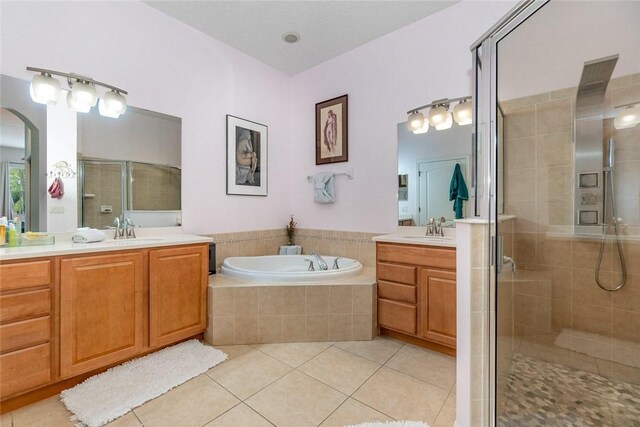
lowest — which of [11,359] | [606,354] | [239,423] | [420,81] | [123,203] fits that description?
[239,423]

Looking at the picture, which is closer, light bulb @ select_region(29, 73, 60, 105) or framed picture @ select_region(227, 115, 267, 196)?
light bulb @ select_region(29, 73, 60, 105)

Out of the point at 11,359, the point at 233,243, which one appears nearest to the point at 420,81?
the point at 233,243

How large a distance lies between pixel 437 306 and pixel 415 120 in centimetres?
161

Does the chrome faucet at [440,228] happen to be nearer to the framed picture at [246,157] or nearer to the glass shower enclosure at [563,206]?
the glass shower enclosure at [563,206]

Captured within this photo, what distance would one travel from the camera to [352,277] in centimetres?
249

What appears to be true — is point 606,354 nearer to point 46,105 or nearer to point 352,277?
point 352,277

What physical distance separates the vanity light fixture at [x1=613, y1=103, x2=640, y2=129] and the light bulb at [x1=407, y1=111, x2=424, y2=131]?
1242 mm

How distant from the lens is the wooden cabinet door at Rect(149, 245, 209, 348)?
1954mm

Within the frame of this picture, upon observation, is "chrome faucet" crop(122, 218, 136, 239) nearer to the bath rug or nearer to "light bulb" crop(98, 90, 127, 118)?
"light bulb" crop(98, 90, 127, 118)

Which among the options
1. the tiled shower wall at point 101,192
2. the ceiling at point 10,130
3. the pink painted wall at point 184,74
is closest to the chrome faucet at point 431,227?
the pink painted wall at point 184,74

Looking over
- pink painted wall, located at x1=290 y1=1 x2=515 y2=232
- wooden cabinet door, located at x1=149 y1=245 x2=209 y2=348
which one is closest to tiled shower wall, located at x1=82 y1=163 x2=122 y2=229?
wooden cabinet door, located at x1=149 y1=245 x2=209 y2=348

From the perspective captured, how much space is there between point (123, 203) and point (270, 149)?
164 cm

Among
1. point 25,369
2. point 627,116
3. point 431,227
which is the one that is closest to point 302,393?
point 25,369

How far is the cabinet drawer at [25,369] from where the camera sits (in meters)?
1.41
